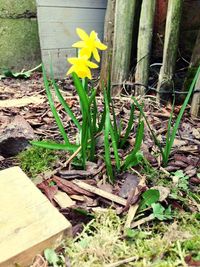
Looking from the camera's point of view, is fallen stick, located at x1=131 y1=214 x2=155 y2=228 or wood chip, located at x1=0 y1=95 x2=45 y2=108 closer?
fallen stick, located at x1=131 y1=214 x2=155 y2=228

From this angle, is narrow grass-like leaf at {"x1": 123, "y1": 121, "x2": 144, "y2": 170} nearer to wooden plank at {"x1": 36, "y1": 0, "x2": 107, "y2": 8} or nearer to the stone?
the stone

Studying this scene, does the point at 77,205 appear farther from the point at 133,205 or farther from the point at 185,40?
the point at 185,40

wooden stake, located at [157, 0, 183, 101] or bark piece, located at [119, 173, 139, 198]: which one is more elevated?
wooden stake, located at [157, 0, 183, 101]

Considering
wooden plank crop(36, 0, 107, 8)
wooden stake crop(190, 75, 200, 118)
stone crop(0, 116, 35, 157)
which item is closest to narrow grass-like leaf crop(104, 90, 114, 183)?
stone crop(0, 116, 35, 157)

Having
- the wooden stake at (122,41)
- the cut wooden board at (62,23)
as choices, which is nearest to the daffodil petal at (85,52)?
the wooden stake at (122,41)

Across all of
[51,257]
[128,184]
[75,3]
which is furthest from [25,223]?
[75,3]

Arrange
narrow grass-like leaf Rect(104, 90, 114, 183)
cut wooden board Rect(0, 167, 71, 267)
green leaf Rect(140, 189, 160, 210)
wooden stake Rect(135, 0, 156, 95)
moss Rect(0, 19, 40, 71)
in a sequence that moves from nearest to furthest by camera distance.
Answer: cut wooden board Rect(0, 167, 71, 267), green leaf Rect(140, 189, 160, 210), narrow grass-like leaf Rect(104, 90, 114, 183), wooden stake Rect(135, 0, 156, 95), moss Rect(0, 19, 40, 71)

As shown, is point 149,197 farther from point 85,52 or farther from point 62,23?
point 62,23
